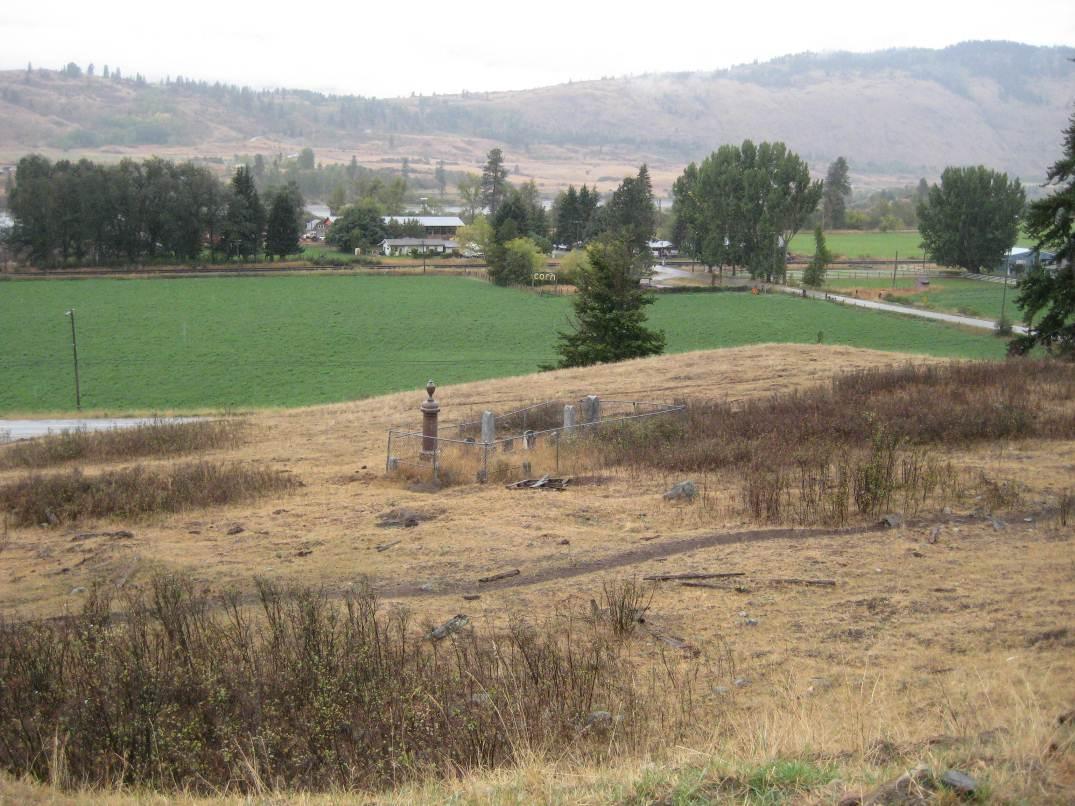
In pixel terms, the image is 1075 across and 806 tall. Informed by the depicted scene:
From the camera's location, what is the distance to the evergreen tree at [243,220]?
94.5 metres

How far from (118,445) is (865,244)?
361 feet

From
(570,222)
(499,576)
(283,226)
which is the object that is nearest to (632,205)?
(570,222)

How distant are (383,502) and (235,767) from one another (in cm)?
1025

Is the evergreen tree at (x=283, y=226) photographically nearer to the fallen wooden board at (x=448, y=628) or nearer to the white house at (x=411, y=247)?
the white house at (x=411, y=247)

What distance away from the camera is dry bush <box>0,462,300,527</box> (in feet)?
59.9

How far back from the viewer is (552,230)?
381 ft

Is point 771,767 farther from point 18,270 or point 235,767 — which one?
point 18,270

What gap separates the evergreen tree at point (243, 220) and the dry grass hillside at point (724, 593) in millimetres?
76485

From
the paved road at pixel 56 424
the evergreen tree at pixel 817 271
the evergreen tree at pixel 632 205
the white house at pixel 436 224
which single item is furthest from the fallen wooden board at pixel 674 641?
the white house at pixel 436 224

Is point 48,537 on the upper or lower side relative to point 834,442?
lower

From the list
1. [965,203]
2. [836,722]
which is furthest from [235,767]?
[965,203]

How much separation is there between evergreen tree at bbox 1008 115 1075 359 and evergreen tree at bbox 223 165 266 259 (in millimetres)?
76117

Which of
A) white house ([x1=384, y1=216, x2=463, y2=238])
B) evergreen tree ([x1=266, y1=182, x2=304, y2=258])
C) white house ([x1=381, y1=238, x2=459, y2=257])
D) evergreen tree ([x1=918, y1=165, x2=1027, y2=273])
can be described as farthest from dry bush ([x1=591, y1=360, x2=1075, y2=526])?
white house ([x1=384, y1=216, x2=463, y2=238])

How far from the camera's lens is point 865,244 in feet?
399
